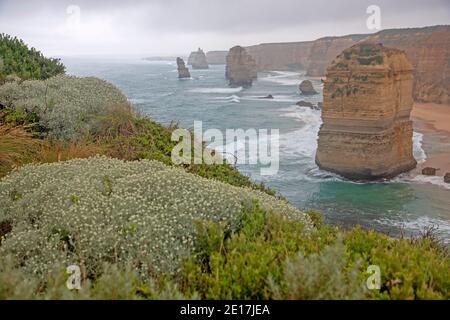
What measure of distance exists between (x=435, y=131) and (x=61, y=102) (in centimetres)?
4843

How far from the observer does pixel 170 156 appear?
360 inches

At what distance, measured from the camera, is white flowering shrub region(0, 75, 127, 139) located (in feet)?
30.5

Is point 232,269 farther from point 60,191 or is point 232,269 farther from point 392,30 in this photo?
point 392,30

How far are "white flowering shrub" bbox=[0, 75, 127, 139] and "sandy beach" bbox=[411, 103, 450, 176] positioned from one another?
1186 inches

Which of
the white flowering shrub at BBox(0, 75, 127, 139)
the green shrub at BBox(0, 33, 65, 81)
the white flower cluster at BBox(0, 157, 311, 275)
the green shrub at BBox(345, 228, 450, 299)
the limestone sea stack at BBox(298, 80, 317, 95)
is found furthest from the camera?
the limestone sea stack at BBox(298, 80, 317, 95)

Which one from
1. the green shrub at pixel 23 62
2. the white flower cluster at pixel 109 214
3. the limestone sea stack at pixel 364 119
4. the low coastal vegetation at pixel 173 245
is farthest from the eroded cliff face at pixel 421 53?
the white flower cluster at pixel 109 214

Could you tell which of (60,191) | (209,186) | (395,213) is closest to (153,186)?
(209,186)

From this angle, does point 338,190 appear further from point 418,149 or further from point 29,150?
point 29,150

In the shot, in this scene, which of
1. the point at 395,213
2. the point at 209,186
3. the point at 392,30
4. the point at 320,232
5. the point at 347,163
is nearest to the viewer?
the point at 320,232

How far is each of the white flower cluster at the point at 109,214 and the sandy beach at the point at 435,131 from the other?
109 ft

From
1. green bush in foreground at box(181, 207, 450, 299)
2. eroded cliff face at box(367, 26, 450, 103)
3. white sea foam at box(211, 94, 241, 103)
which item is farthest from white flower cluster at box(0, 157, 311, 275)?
eroded cliff face at box(367, 26, 450, 103)

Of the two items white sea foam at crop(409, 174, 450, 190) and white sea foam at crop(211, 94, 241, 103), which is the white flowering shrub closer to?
white sea foam at crop(409, 174, 450, 190)

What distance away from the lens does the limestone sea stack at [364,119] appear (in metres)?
33.7
